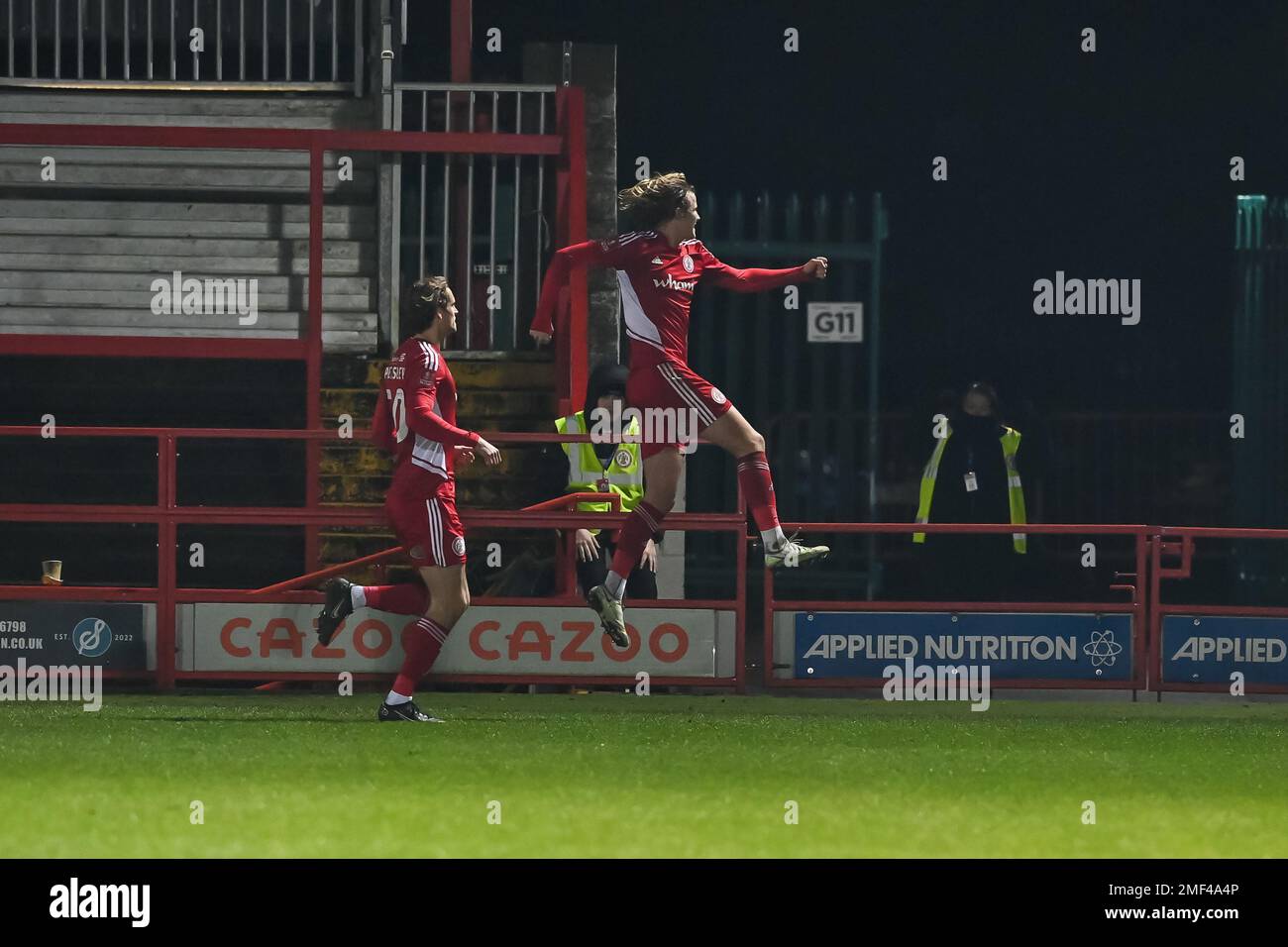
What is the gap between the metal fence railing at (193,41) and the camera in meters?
17.9

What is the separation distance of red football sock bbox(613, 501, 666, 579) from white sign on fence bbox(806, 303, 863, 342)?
6409 millimetres

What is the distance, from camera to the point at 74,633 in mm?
13531

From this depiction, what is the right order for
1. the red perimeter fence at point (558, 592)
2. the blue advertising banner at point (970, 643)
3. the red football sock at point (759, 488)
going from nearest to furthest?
1. the red football sock at point (759, 488)
2. the red perimeter fence at point (558, 592)
3. the blue advertising banner at point (970, 643)

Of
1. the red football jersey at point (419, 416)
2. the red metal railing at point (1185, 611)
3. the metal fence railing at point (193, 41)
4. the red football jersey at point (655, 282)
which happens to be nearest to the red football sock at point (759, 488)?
the red football jersey at point (655, 282)

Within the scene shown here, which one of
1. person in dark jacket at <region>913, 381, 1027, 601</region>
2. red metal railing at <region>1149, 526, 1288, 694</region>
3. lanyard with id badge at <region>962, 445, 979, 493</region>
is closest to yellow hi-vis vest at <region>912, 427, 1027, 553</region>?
person in dark jacket at <region>913, 381, 1027, 601</region>

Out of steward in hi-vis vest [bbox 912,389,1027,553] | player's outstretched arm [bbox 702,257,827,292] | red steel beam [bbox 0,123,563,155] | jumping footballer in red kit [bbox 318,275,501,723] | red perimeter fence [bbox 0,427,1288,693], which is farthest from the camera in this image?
steward in hi-vis vest [bbox 912,389,1027,553]

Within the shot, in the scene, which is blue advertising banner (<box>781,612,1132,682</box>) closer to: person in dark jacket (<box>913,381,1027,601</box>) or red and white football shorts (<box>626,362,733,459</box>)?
person in dark jacket (<box>913,381,1027,601</box>)

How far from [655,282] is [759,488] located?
123 cm

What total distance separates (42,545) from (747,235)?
7.06m

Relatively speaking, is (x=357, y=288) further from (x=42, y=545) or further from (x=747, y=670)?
(x=747, y=670)

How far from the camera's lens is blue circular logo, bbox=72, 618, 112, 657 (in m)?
13.5

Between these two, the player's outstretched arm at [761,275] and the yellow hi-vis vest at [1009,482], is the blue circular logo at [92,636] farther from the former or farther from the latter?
the yellow hi-vis vest at [1009,482]

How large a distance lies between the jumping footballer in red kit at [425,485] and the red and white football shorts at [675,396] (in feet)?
3.21
